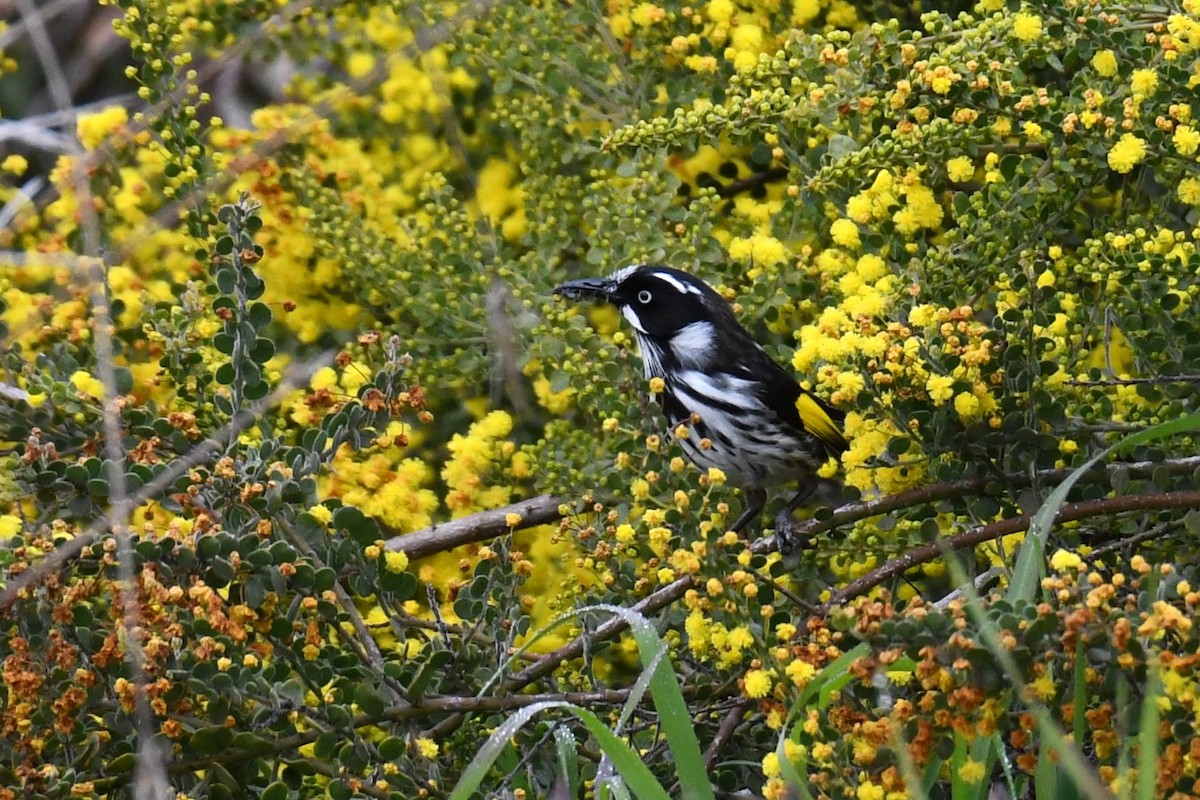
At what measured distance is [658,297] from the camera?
11.4ft

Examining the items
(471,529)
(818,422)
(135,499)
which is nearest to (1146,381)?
(818,422)

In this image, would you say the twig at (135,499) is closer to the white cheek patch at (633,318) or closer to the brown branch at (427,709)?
the brown branch at (427,709)

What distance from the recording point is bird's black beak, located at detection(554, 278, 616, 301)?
3.42 meters

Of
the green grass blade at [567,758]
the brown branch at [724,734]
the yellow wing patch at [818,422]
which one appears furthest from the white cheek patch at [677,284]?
the green grass blade at [567,758]

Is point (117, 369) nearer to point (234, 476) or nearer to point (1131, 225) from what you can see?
point (234, 476)

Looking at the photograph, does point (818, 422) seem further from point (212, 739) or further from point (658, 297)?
point (212, 739)

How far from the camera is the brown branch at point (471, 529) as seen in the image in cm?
334

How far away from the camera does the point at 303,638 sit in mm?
2434

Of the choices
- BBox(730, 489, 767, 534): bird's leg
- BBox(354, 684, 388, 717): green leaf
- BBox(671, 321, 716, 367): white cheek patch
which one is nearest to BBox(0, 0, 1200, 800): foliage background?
BBox(354, 684, 388, 717): green leaf

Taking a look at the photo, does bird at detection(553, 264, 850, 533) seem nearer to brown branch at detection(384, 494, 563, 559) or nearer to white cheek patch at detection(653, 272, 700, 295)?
white cheek patch at detection(653, 272, 700, 295)

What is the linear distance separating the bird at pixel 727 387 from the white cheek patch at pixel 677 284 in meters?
0.01

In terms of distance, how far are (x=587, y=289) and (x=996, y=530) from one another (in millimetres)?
1189

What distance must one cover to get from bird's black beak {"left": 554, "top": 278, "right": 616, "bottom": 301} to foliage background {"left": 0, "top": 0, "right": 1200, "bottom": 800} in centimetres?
5

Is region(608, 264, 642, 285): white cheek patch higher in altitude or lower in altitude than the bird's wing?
higher
